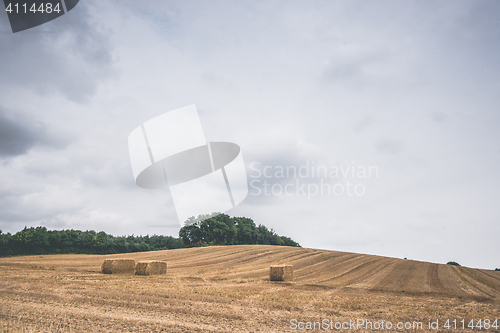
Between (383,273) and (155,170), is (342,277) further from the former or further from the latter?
(155,170)

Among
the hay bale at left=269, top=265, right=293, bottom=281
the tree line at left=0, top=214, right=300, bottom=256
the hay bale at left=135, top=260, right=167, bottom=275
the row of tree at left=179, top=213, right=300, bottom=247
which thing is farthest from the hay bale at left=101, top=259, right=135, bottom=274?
the row of tree at left=179, top=213, right=300, bottom=247

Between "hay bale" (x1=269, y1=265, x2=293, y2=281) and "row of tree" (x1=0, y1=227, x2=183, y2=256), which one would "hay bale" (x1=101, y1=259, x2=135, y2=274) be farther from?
"row of tree" (x1=0, y1=227, x2=183, y2=256)

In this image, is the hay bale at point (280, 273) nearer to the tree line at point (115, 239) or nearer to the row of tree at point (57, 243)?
the tree line at point (115, 239)

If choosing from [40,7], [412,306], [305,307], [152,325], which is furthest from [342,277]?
[40,7]

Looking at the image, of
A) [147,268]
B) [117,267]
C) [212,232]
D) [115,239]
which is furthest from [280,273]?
[115,239]

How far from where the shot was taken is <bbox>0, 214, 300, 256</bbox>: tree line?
222 feet

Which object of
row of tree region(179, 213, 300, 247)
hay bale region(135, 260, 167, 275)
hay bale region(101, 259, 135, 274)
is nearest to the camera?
hay bale region(135, 260, 167, 275)

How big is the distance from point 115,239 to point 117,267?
68693 millimetres

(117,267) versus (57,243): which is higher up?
(117,267)

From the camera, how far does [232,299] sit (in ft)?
39.5

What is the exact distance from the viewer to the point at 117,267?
22922mm

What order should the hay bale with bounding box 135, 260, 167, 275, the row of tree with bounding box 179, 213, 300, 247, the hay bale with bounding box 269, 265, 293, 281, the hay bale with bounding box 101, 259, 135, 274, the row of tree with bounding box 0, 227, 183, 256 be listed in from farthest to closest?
1. the row of tree with bounding box 179, 213, 300, 247
2. the row of tree with bounding box 0, 227, 183, 256
3. the hay bale with bounding box 101, 259, 135, 274
4. the hay bale with bounding box 135, 260, 167, 275
5. the hay bale with bounding box 269, 265, 293, 281

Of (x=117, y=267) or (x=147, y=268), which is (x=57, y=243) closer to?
(x=117, y=267)

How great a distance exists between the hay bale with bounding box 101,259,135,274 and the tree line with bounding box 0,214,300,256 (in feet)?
199
